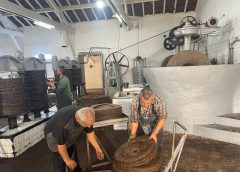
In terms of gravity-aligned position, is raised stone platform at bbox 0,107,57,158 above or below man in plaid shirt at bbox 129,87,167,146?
below

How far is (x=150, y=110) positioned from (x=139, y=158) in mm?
952

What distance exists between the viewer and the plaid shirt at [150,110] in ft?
9.31

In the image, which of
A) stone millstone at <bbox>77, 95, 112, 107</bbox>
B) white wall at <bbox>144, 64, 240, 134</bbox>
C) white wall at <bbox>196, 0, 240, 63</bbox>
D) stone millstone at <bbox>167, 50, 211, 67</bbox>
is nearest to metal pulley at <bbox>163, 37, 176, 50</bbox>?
white wall at <bbox>196, 0, 240, 63</bbox>

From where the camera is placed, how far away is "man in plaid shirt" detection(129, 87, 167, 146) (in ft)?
9.04

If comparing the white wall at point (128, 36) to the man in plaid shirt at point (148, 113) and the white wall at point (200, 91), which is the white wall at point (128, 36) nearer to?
the white wall at point (200, 91)

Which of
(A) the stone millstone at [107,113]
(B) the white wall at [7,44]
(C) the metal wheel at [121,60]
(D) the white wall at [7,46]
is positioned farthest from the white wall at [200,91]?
(D) the white wall at [7,46]

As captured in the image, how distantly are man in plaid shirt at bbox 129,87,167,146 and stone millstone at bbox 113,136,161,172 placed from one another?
1.36 feet

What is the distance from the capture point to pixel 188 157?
11.9 ft

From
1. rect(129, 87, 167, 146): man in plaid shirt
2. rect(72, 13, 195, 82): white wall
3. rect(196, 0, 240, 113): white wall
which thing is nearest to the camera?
rect(129, 87, 167, 146): man in plaid shirt

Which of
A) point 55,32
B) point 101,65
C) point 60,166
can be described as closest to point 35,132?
point 60,166

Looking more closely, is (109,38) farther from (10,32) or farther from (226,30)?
(226,30)

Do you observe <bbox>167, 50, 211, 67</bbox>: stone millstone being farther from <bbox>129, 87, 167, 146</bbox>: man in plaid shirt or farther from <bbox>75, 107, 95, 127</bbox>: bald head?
<bbox>75, 107, 95, 127</bbox>: bald head

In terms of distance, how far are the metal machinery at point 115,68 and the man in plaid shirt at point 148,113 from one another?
6.41 m

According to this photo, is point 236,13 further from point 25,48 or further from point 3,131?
point 25,48
